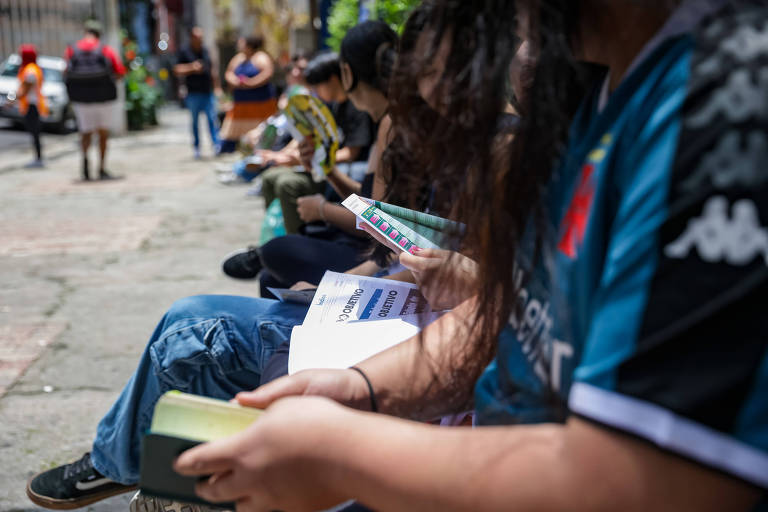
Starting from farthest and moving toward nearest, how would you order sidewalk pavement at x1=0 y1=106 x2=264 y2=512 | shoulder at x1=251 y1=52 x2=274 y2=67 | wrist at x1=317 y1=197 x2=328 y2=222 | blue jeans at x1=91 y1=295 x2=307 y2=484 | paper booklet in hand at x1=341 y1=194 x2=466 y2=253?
shoulder at x1=251 y1=52 x2=274 y2=67 → wrist at x1=317 y1=197 x2=328 y2=222 → sidewalk pavement at x1=0 y1=106 x2=264 y2=512 → blue jeans at x1=91 y1=295 x2=307 y2=484 → paper booklet in hand at x1=341 y1=194 x2=466 y2=253

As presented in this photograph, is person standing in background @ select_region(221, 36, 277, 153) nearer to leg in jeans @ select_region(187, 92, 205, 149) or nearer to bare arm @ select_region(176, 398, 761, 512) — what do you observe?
leg in jeans @ select_region(187, 92, 205, 149)

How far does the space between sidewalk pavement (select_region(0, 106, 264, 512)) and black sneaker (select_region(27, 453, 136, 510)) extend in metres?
0.32

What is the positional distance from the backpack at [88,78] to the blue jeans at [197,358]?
24.8 feet

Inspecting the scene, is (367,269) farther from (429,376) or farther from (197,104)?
(197,104)

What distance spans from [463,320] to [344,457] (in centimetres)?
39

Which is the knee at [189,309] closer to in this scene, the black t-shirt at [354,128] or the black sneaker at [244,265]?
the black t-shirt at [354,128]

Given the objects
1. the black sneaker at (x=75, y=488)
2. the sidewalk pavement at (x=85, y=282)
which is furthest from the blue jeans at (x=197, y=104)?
the black sneaker at (x=75, y=488)

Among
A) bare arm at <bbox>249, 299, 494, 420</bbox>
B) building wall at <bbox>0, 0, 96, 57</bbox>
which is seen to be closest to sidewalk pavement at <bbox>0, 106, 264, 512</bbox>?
bare arm at <bbox>249, 299, 494, 420</bbox>

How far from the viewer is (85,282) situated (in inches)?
180

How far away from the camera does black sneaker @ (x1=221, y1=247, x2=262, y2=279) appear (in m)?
4.31

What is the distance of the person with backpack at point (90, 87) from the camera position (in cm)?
848

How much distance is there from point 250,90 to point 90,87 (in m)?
1.86

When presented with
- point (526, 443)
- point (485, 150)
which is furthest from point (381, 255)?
point (526, 443)

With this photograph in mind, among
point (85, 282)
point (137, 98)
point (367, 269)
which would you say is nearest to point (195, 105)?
point (137, 98)
